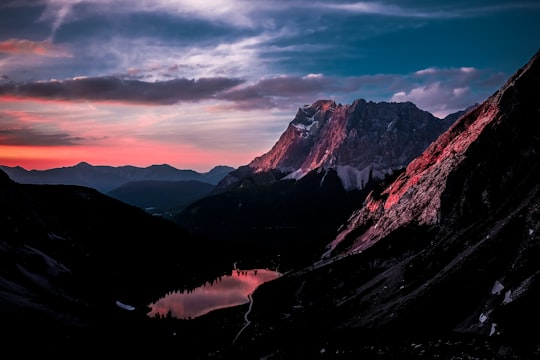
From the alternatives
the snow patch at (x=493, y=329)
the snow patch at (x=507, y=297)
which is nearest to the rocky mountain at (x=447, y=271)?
the snow patch at (x=507, y=297)

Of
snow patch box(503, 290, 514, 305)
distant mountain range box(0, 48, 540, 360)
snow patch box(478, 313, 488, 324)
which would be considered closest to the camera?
snow patch box(503, 290, 514, 305)

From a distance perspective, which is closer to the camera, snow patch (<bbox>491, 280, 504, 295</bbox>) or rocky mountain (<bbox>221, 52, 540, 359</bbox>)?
rocky mountain (<bbox>221, 52, 540, 359</bbox>)

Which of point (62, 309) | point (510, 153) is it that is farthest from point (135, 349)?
point (510, 153)

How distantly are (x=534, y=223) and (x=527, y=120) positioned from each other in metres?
53.7

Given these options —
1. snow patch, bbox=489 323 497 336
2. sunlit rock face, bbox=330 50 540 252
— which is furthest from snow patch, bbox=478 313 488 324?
sunlit rock face, bbox=330 50 540 252

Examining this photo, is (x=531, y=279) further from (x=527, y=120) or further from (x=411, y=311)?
(x=527, y=120)

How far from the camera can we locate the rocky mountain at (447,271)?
70438 millimetres

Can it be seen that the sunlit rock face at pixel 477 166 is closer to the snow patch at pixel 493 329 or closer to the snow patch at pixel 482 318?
the snow patch at pixel 482 318

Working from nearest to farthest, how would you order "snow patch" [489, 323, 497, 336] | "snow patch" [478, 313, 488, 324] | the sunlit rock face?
1. "snow patch" [489, 323, 497, 336]
2. "snow patch" [478, 313, 488, 324]
3. the sunlit rock face

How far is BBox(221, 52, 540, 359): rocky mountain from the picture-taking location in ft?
231

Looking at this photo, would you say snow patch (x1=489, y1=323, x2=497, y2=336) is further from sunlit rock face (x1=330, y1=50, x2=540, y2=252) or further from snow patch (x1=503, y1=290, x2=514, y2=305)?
sunlit rock face (x1=330, y1=50, x2=540, y2=252)

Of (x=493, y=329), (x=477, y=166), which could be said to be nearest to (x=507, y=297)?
(x=493, y=329)

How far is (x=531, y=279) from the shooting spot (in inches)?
2763

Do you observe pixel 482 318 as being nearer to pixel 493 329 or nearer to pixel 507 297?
pixel 507 297
